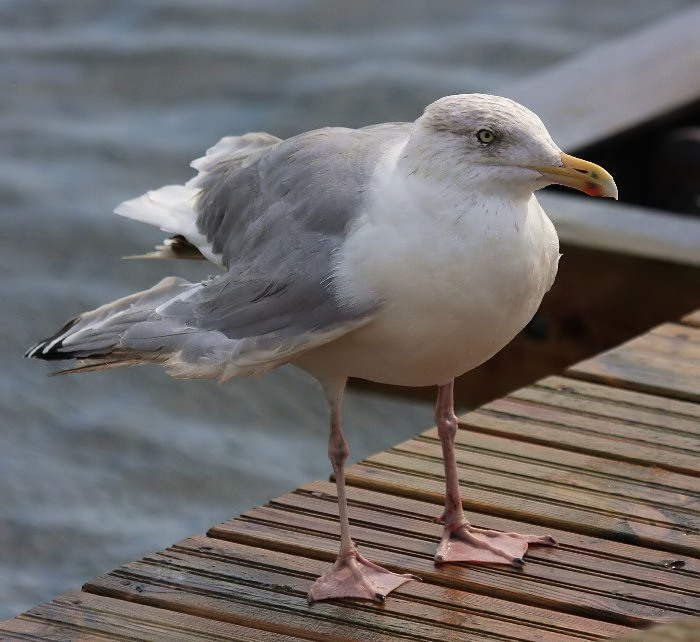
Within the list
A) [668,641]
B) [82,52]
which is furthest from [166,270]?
[668,641]

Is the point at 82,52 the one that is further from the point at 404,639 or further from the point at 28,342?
the point at 404,639

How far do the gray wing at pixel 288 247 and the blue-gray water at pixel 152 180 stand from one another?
2813mm

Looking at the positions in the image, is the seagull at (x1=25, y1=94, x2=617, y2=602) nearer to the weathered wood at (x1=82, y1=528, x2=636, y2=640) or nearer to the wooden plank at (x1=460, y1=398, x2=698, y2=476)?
the weathered wood at (x1=82, y1=528, x2=636, y2=640)

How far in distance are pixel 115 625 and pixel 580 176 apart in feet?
4.75

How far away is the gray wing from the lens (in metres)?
3.43

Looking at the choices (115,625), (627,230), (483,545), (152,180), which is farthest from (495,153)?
(152,180)

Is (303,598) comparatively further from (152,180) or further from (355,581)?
(152,180)

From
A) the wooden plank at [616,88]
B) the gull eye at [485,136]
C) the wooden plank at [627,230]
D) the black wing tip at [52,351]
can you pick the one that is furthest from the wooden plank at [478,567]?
the wooden plank at [616,88]

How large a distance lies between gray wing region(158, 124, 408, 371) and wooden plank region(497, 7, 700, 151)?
2709 millimetres

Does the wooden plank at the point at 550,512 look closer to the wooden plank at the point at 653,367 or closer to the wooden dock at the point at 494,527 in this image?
the wooden dock at the point at 494,527

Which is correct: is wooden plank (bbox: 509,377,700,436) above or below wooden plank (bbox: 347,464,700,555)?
above

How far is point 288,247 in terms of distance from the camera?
11.6 ft

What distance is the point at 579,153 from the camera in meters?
6.34

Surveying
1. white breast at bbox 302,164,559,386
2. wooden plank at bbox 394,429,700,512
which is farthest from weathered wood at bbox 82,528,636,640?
white breast at bbox 302,164,559,386
